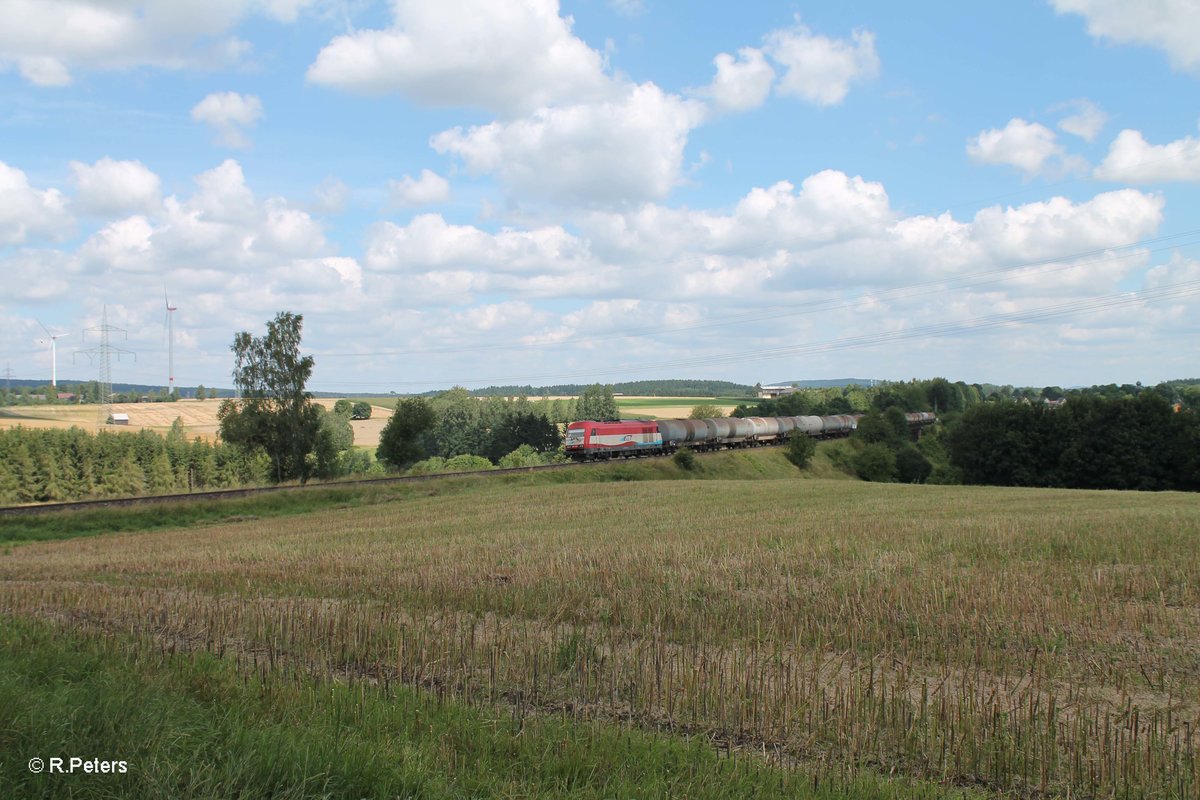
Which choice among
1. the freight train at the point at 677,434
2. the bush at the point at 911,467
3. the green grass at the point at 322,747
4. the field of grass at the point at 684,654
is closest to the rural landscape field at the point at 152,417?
the freight train at the point at 677,434

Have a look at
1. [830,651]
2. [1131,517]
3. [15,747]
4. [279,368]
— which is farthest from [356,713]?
[279,368]

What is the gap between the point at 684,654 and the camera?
30.0 feet

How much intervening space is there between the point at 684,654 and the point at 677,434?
71646mm

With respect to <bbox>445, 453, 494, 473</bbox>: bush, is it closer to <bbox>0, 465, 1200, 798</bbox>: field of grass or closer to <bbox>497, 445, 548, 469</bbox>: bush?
<bbox>497, 445, 548, 469</bbox>: bush

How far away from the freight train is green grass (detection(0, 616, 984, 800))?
62719 millimetres

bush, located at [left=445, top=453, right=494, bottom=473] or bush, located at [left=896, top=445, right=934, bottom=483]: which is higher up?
bush, located at [left=445, top=453, right=494, bottom=473]

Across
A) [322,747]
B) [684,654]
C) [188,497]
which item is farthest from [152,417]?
[322,747]

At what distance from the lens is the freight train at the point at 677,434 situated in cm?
7094

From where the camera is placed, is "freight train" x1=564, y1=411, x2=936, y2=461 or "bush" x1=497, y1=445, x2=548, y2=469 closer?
"bush" x1=497, y1=445, x2=548, y2=469

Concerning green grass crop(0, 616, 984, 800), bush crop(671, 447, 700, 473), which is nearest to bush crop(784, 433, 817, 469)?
bush crop(671, 447, 700, 473)

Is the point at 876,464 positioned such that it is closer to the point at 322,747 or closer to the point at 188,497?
the point at 188,497

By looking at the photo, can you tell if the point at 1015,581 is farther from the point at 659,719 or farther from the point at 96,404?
the point at 96,404

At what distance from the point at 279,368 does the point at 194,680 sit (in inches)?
2389

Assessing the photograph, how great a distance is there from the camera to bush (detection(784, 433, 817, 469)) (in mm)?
86125
